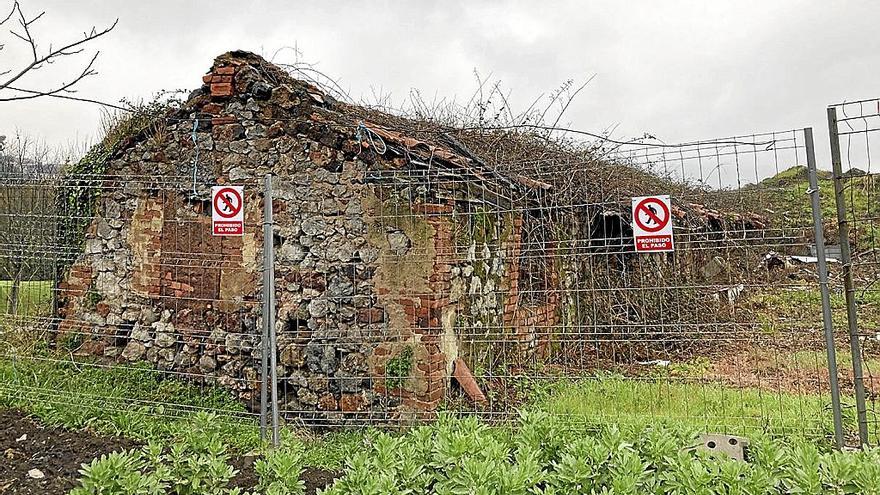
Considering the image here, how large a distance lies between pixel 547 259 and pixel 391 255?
87.0 inches

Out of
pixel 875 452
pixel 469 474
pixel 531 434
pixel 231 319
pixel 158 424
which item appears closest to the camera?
pixel 469 474

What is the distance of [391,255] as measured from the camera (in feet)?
19.7

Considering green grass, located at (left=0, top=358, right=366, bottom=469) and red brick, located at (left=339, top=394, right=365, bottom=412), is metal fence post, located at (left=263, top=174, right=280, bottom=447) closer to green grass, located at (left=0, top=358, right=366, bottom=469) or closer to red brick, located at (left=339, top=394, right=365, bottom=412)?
green grass, located at (left=0, top=358, right=366, bottom=469)

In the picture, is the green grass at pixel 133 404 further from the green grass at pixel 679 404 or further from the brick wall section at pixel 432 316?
the green grass at pixel 679 404

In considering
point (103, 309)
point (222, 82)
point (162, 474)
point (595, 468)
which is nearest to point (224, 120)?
point (222, 82)

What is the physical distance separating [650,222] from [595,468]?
2125 millimetres

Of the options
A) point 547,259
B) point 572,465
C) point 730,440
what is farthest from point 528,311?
point 572,465

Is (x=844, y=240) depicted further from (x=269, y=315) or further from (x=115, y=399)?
(x=115, y=399)

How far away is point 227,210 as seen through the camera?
551 centimetres

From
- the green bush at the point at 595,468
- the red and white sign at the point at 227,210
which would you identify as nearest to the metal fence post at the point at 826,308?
the green bush at the point at 595,468

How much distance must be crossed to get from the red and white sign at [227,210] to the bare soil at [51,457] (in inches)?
71.2

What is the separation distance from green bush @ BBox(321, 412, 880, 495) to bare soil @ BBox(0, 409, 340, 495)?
1.28 metres

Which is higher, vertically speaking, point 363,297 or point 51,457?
point 363,297

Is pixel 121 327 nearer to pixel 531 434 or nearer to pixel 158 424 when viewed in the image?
pixel 158 424
